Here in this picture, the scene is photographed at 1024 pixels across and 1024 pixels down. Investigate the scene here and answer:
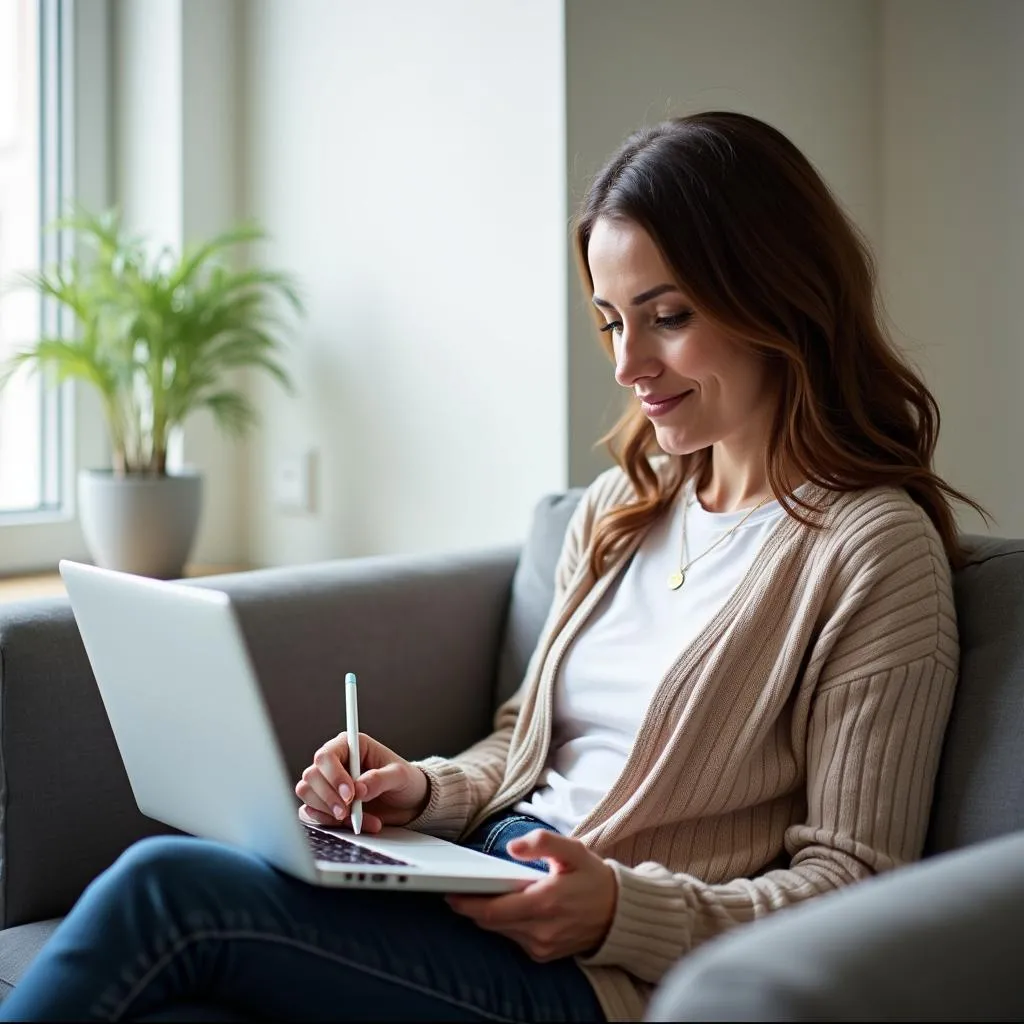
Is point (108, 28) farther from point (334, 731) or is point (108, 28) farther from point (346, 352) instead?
point (334, 731)

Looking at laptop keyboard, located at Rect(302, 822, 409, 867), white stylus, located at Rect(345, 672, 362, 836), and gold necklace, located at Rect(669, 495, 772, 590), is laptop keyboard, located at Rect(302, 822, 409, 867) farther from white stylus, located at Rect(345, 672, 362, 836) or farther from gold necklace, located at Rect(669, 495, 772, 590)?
gold necklace, located at Rect(669, 495, 772, 590)

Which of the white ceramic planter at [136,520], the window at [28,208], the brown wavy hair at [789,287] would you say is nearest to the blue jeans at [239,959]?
the brown wavy hair at [789,287]

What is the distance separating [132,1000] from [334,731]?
649 millimetres

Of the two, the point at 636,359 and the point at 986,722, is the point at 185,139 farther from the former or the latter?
the point at 986,722

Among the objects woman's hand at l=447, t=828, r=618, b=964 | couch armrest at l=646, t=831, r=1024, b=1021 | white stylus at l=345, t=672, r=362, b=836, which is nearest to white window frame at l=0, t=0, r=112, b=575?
white stylus at l=345, t=672, r=362, b=836

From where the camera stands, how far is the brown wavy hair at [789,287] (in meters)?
1.21

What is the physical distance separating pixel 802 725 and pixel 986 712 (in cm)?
17

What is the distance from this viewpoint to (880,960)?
68 centimetres

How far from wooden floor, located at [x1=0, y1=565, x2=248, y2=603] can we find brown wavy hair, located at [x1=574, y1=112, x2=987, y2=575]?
112 centimetres

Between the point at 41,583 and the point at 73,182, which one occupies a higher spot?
the point at 73,182

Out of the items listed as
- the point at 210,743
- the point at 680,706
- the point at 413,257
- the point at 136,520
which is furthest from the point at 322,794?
the point at 413,257

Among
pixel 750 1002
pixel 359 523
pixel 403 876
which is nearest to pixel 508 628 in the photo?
pixel 359 523

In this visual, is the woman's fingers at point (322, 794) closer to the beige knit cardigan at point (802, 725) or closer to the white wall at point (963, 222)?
the beige knit cardigan at point (802, 725)

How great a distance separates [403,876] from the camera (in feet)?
3.09
